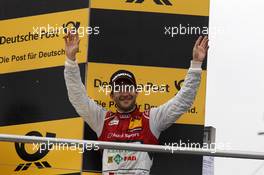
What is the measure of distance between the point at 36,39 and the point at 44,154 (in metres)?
0.74

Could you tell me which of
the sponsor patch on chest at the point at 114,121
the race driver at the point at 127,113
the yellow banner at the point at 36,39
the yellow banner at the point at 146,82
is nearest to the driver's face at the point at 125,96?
the race driver at the point at 127,113

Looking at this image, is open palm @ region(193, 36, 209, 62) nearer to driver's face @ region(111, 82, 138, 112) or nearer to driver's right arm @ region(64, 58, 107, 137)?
driver's face @ region(111, 82, 138, 112)

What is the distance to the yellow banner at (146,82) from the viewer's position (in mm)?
4117

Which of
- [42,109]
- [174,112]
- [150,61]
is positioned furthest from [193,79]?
[42,109]

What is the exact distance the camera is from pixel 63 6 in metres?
4.22

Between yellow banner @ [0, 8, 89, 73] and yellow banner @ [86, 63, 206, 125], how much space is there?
25cm

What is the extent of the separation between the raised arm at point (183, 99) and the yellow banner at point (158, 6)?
37cm

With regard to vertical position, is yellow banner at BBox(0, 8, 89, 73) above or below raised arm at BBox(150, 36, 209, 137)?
above

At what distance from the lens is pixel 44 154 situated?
4070 millimetres

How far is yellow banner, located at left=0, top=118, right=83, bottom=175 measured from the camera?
403 centimetres

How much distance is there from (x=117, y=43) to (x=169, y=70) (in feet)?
1.22

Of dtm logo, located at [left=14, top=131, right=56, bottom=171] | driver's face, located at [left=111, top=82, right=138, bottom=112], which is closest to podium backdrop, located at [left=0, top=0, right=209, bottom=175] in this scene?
dtm logo, located at [left=14, top=131, right=56, bottom=171]

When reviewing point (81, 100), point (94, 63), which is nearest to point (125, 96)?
point (81, 100)

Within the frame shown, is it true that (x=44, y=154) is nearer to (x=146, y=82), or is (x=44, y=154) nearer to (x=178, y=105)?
(x=146, y=82)
